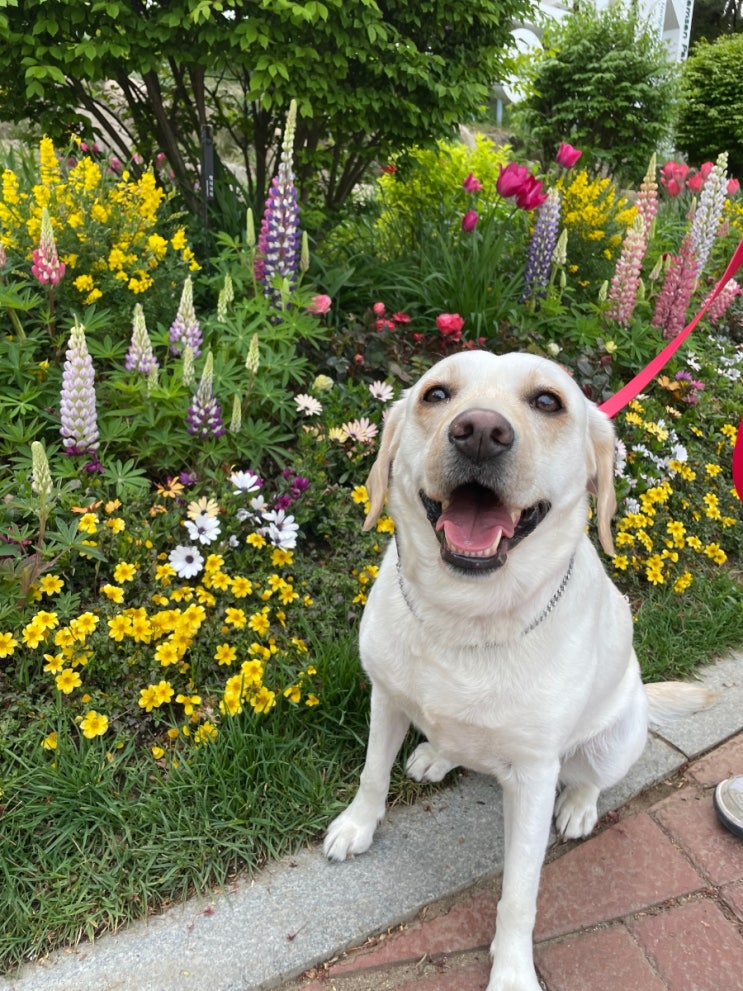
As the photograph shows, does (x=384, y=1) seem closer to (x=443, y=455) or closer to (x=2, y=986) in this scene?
(x=443, y=455)

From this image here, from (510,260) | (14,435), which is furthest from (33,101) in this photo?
(510,260)

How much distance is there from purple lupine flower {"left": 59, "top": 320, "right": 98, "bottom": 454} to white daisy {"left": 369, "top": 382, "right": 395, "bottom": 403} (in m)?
1.26

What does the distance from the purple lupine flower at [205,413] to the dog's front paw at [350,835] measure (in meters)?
1.50

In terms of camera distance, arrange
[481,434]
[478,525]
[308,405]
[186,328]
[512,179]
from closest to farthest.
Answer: [481,434] < [478,525] < [186,328] < [308,405] < [512,179]

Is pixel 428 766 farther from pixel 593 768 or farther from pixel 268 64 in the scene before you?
pixel 268 64

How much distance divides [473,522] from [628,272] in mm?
3049

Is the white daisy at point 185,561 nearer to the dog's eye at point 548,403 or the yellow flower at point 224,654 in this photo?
the yellow flower at point 224,654

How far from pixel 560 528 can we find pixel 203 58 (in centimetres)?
330

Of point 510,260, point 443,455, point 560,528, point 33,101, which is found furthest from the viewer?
point 510,260

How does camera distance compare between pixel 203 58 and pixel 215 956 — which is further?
pixel 203 58

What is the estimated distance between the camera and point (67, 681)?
7.24 ft

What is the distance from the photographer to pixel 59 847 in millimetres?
2012

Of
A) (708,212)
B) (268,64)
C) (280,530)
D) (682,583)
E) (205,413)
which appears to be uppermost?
(268,64)

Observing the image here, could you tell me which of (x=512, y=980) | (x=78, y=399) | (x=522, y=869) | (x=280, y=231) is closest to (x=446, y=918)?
(x=512, y=980)
